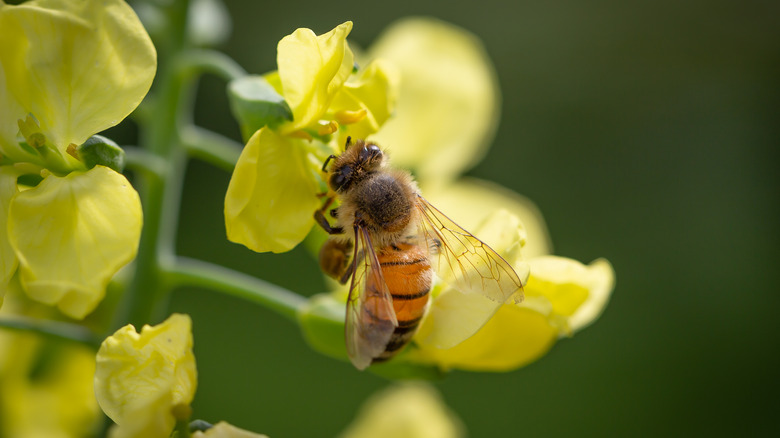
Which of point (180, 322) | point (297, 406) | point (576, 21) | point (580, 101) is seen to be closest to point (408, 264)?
point (180, 322)

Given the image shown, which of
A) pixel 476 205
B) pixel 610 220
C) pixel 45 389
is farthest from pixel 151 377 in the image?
pixel 610 220

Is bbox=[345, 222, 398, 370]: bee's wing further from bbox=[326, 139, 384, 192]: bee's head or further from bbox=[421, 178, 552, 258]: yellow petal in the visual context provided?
bbox=[421, 178, 552, 258]: yellow petal

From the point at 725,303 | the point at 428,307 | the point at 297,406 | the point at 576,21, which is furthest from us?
the point at 576,21

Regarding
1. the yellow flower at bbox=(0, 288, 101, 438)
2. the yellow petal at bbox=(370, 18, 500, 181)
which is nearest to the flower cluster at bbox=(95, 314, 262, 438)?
the yellow flower at bbox=(0, 288, 101, 438)

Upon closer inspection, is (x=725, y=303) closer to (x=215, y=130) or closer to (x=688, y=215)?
(x=688, y=215)

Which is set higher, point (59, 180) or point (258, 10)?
point (59, 180)

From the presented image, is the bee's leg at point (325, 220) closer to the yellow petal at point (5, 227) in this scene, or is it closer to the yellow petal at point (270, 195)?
the yellow petal at point (270, 195)

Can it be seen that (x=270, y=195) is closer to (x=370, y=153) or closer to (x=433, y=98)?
(x=370, y=153)
